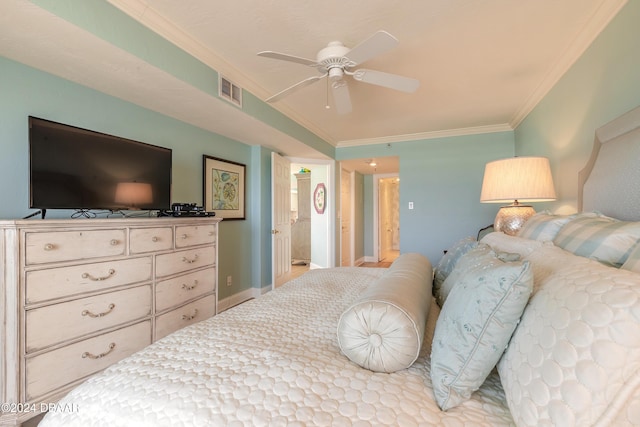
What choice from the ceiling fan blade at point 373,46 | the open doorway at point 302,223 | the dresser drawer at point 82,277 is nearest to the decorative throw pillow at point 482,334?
the ceiling fan blade at point 373,46

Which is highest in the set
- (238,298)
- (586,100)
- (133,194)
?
(586,100)

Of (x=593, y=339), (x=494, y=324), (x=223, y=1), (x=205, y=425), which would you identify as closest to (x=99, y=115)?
(x=223, y=1)

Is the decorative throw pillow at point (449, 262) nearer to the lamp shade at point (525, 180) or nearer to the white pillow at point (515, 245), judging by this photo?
the white pillow at point (515, 245)

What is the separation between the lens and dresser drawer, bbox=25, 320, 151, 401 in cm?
146

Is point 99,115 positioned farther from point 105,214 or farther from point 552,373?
point 552,373

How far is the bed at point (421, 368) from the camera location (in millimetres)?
509

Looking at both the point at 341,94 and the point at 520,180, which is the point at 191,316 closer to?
the point at 341,94

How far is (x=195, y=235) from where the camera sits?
7.88 feet

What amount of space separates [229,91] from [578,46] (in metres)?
2.72

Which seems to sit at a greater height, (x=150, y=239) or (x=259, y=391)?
(x=150, y=239)

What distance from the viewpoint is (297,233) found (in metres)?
6.72

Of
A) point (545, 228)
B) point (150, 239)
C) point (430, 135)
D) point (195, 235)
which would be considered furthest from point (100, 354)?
point (430, 135)

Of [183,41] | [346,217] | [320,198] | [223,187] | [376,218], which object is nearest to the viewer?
[183,41]

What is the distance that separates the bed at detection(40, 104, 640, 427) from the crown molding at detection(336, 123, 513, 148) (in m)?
3.50
